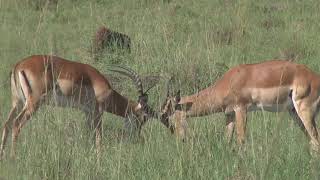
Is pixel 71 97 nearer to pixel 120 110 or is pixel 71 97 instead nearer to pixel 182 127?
pixel 120 110

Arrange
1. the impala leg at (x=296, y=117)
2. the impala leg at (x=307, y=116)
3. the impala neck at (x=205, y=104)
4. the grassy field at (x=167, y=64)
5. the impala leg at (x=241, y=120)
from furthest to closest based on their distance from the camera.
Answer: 1. the impala neck at (x=205, y=104)
2. the impala leg at (x=296, y=117)
3. the impala leg at (x=307, y=116)
4. the impala leg at (x=241, y=120)
5. the grassy field at (x=167, y=64)

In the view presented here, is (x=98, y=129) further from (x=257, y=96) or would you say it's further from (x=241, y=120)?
(x=257, y=96)

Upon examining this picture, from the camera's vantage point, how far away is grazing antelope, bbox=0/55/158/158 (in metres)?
6.34

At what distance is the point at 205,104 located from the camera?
673 centimetres

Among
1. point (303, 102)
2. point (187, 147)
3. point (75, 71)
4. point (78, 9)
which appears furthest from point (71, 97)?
point (78, 9)

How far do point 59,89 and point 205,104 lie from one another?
4.45ft

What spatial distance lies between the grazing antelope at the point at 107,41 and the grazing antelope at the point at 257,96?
2.94m

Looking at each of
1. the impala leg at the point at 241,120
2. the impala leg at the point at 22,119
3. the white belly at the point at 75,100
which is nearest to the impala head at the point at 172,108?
the impala leg at the point at 241,120

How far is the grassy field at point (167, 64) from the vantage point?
399 centimetres

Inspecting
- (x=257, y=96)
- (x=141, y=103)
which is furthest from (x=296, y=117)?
(x=141, y=103)

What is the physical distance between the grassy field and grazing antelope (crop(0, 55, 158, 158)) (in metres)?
0.14

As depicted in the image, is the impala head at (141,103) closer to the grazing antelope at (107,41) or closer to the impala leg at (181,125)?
the impala leg at (181,125)

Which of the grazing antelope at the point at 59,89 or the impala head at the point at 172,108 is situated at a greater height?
the grazing antelope at the point at 59,89

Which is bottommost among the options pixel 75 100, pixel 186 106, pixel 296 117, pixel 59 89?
pixel 296 117
